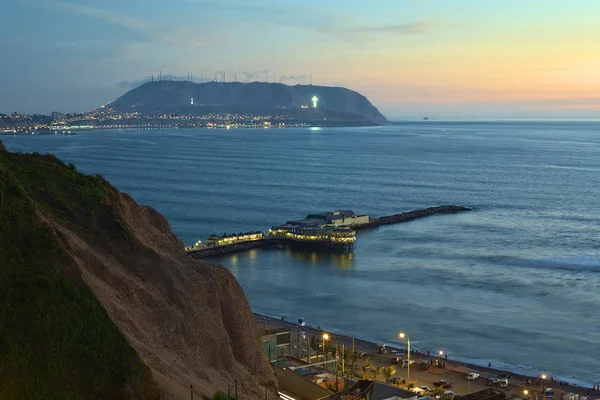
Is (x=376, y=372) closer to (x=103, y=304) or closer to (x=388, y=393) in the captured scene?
(x=388, y=393)

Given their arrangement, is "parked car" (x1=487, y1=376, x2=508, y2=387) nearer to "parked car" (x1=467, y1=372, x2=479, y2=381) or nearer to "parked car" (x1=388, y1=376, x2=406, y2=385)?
"parked car" (x1=467, y1=372, x2=479, y2=381)

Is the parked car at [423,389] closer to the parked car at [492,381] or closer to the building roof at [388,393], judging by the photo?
the parked car at [492,381]

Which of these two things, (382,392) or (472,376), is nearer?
(382,392)

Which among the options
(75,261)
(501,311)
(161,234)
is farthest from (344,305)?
(75,261)

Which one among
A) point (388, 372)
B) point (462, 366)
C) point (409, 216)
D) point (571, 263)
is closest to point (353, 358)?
point (388, 372)

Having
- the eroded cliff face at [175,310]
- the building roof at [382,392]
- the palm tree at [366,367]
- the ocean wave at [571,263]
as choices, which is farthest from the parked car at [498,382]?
the ocean wave at [571,263]
